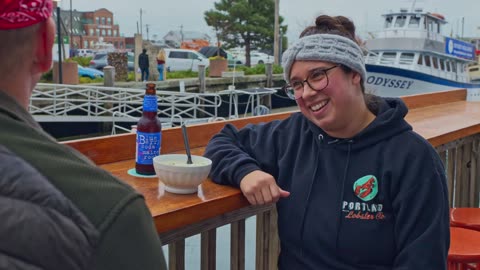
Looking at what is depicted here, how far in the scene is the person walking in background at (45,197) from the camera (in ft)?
1.80

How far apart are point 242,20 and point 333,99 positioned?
31927mm

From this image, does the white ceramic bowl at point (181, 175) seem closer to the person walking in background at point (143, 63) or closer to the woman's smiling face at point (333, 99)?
the woman's smiling face at point (333, 99)

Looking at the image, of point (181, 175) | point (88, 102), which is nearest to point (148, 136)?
point (181, 175)

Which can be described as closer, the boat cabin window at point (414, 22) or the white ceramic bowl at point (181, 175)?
→ the white ceramic bowl at point (181, 175)

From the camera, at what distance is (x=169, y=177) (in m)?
1.44

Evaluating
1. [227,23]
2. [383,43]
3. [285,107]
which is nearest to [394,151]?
[383,43]

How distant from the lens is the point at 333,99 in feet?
5.12

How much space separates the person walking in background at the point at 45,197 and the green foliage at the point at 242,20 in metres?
31.6

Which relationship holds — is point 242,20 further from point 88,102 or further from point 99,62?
point 88,102

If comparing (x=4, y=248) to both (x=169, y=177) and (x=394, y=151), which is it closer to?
(x=169, y=177)

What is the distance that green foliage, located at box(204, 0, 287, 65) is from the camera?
A: 3212 cm

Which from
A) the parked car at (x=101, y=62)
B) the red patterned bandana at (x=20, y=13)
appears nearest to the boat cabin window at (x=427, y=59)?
the parked car at (x=101, y=62)

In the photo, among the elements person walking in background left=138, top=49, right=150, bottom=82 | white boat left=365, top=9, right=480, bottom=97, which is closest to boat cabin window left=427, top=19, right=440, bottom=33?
white boat left=365, top=9, right=480, bottom=97

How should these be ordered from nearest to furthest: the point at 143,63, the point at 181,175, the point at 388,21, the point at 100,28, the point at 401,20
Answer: the point at 181,175, the point at 401,20, the point at 388,21, the point at 143,63, the point at 100,28
